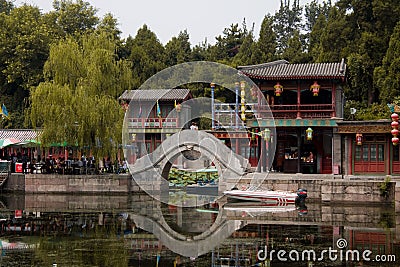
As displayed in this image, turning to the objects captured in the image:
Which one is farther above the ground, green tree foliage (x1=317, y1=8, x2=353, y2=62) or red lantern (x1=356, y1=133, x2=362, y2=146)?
green tree foliage (x1=317, y1=8, x2=353, y2=62)

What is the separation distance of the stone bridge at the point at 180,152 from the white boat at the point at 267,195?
135 cm

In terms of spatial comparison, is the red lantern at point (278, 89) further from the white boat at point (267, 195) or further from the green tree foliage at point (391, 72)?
the green tree foliage at point (391, 72)

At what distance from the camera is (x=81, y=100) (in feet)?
86.4

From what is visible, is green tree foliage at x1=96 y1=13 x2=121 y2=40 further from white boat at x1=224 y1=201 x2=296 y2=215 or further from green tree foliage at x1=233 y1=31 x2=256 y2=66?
white boat at x1=224 y1=201 x2=296 y2=215

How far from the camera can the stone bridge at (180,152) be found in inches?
1019

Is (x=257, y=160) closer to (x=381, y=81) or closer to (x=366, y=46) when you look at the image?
(x=381, y=81)

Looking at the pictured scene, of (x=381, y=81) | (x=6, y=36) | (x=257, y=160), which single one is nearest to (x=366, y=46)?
(x=381, y=81)

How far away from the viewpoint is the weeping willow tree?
26.3 meters

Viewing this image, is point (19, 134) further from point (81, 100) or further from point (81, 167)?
point (81, 100)

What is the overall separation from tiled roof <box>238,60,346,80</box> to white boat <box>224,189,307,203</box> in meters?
5.63

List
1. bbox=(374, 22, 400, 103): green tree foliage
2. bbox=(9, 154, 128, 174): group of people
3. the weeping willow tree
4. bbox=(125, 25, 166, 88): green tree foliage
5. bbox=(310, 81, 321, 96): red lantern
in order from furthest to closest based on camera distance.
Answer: bbox=(125, 25, 166, 88): green tree foliage
bbox=(374, 22, 400, 103): green tree foliage
bbox=(9, 154, 128, 174): group of people
the weeping willow tree
bbox=(310, 81, 321, 96): red lantern

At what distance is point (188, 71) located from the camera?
139 feet

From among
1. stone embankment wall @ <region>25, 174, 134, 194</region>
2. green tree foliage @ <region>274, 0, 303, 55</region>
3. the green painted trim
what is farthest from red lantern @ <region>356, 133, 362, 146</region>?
green tree foliage @ <region>274, 0, 303, 55</region>

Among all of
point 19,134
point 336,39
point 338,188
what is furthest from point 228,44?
point 338,188
